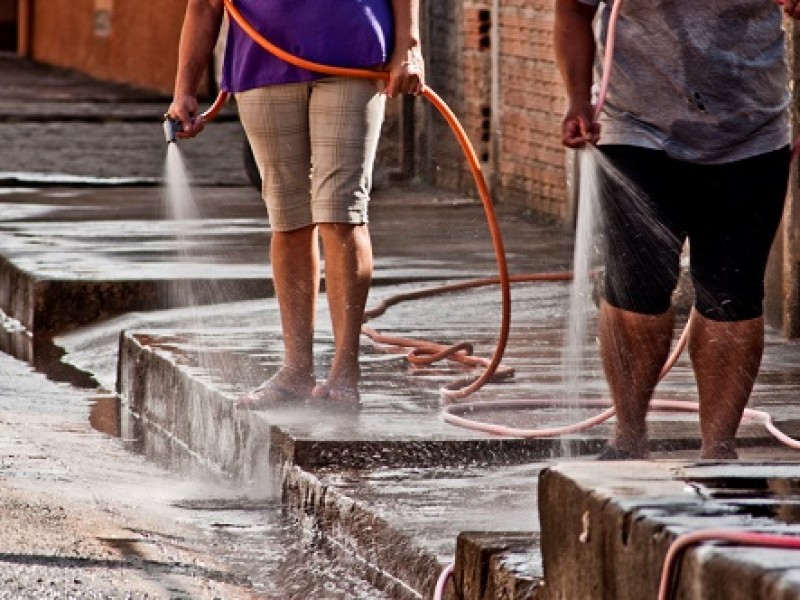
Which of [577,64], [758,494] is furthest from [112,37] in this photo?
[758,494]

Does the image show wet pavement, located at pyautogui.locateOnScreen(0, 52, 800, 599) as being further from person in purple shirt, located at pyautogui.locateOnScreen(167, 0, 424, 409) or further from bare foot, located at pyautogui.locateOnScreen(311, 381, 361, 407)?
person in purple shirt, located at pyautogui.locateOnScreen(167, 0, 424, 409)

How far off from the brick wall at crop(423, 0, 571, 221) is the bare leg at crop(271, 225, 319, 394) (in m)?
7.02

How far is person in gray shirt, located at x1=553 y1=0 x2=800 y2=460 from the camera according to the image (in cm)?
623

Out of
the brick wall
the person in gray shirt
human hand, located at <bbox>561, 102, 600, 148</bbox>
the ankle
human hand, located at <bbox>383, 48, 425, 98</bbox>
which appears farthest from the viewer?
the brick wall

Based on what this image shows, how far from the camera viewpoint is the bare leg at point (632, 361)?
6352mm

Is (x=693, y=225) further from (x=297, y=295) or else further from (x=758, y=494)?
(x=758, y=494)

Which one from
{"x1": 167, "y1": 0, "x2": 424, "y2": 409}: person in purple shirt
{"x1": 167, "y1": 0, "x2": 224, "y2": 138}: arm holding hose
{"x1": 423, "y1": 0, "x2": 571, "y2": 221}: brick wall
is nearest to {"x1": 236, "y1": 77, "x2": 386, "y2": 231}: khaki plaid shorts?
{"x1": 167, "y1": 0, "x2": 424, "y2": 409}: person in purple shirt

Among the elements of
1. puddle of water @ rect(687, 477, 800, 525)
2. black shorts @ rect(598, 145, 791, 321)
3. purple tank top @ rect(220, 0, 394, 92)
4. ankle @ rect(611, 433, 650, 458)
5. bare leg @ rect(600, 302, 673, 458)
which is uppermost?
purple tank top @ rect(220, 0, 394, 92)

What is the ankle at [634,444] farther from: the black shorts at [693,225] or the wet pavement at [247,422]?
the black shorts at [693,225]

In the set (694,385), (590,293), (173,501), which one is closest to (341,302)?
(173,501)

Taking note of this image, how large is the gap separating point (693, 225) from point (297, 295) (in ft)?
5.52

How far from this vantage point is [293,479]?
688cm

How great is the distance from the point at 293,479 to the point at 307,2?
1.48 meters

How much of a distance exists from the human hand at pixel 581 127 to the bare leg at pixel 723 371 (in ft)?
1.82
